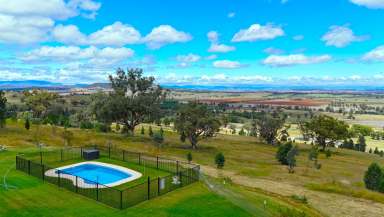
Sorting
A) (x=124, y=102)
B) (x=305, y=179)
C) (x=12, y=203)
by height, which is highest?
(x=124, y=102)

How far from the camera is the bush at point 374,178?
44.2 metres

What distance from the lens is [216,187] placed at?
30.8m

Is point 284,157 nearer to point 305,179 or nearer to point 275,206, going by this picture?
point 305,179

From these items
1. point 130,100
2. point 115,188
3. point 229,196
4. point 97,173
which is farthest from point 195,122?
point 229,196

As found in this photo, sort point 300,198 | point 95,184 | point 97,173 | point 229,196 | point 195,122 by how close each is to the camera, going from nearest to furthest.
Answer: point 229,196 < point 95,184 < point 300,198 < point 97,173 < point 195,122

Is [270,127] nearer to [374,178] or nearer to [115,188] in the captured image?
[374,178]

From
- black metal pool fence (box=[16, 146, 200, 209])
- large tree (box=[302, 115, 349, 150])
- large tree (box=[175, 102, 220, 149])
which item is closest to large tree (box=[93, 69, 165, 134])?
large tree (box=[175, 102, 220, 149])

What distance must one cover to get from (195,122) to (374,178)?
30.7m

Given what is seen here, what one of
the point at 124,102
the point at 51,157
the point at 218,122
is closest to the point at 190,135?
the point at 218,122

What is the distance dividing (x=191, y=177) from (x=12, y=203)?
14.2m

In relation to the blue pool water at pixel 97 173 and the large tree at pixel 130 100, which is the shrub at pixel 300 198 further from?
the large tree at pixel 130 100

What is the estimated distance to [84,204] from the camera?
2531cm

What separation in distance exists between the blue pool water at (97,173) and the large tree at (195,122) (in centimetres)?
2811

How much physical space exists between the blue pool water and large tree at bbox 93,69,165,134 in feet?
98.0
